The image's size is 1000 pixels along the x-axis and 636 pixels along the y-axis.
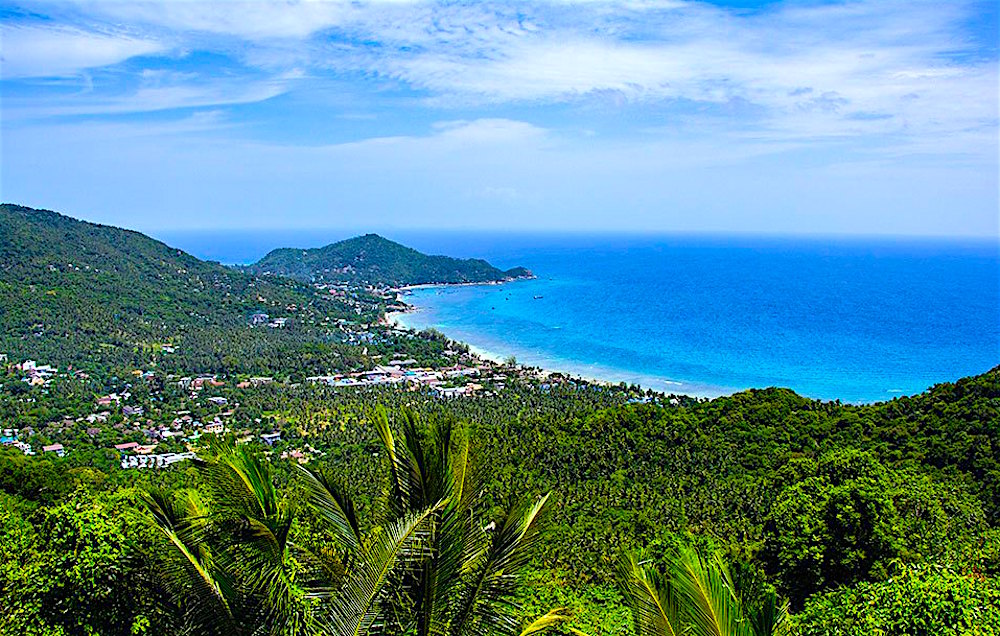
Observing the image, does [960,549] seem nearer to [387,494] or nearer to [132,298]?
[387,494]

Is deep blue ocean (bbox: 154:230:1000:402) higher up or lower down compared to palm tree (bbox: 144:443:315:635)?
lower down

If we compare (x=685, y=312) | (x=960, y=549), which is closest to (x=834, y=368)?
(x=685, y=312)

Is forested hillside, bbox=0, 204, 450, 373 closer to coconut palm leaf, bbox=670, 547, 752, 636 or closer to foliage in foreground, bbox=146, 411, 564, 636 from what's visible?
foliage in foreground, bbox=146, 411, 564, 636

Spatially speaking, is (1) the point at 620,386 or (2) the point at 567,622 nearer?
(2) the point at 567,622

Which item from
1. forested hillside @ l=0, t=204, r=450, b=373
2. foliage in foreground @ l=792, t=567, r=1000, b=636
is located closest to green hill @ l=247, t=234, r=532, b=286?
forested hillside @ l=0, t=204, r=450, b=373

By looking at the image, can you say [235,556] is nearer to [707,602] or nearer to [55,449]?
[707,602]

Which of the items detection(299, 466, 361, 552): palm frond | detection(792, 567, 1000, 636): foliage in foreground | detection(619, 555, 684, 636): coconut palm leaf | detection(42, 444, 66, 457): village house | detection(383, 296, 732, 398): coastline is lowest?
detection(42, 444, 66, 457): village house

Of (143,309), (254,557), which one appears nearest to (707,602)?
(254,557)
